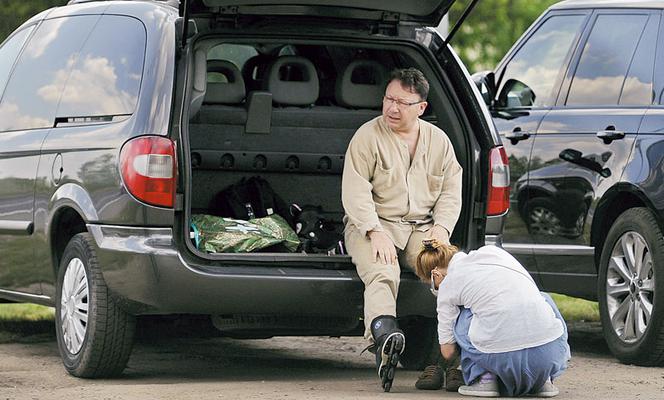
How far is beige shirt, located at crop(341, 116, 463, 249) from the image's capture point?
8.04 meters

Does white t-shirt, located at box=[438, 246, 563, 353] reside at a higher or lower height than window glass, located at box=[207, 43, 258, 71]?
lower

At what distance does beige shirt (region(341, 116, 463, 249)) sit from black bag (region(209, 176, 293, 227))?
2.44ft

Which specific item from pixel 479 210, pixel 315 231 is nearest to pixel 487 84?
pixel 315 231

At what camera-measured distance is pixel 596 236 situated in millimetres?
9617

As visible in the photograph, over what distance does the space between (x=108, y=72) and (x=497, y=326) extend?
224cm

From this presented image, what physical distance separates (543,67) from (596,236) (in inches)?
50.8

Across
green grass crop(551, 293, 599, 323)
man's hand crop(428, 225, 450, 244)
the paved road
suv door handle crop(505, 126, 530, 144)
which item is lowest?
green grass crop(551, 293, 599, 323)

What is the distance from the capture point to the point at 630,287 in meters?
9.17

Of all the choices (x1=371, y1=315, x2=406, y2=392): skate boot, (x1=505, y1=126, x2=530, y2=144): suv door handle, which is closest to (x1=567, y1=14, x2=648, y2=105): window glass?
(x1=505, y1=126, x2=530, y2=144): suv door handle

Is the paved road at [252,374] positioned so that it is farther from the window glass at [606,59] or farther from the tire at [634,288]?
the window glass at [606,59]

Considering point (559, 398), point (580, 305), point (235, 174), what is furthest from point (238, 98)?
point (580, 305)

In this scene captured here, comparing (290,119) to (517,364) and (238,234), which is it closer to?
(238,234)

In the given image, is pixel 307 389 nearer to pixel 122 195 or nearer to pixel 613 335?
pixel 122 195

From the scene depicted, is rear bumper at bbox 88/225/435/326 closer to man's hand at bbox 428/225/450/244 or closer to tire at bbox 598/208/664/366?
man's hand at bbox 428/225/450/244
